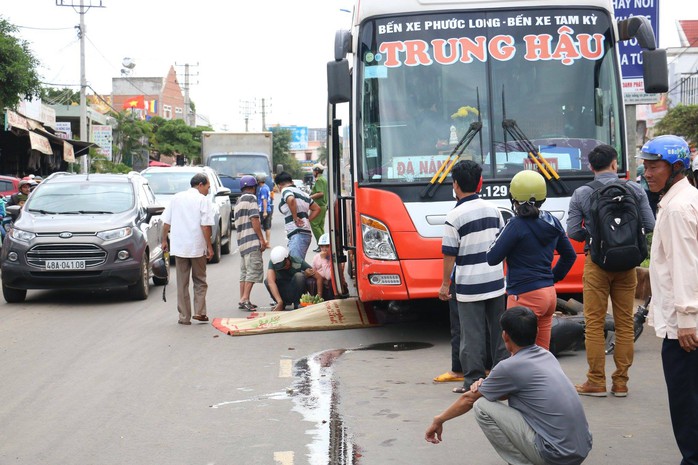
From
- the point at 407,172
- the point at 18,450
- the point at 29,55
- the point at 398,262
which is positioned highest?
A: the point at 29,55

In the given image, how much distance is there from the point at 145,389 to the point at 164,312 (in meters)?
5.16

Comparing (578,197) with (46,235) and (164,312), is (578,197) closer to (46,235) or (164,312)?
(164,312)

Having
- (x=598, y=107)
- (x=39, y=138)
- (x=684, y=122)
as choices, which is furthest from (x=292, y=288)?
(x=684, y=122)

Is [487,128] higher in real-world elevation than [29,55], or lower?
lower

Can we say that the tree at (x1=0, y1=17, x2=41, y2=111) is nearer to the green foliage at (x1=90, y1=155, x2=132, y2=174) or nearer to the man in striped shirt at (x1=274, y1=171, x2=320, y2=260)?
the man in striped shirt at (x1=274, y1=171, x2=320, y2=260)

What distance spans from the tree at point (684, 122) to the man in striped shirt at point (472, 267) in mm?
37321

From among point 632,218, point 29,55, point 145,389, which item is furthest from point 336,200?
point 29,55

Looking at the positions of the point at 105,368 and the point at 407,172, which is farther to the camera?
the point at 407,172

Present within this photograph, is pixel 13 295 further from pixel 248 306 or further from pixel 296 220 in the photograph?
pixel 296 220

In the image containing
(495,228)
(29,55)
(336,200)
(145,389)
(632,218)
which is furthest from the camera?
(29,55)

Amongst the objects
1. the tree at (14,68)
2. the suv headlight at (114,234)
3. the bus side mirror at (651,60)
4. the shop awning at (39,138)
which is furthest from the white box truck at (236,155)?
the bus side mirror at (651,60)

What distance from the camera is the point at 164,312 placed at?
1344 centimetres

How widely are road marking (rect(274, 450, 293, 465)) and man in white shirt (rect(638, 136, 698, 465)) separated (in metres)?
2.24

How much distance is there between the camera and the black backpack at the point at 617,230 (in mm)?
7094
